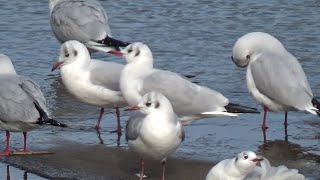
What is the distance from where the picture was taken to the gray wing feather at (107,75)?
9953 millimetres

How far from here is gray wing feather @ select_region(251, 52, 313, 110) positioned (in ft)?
31.6

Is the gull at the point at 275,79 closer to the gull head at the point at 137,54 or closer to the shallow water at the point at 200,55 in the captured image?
the shallow water at the point at 200,55

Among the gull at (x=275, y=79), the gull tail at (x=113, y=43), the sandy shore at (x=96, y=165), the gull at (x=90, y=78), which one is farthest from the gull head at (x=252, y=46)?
the gull tail at (x=113, y=43)

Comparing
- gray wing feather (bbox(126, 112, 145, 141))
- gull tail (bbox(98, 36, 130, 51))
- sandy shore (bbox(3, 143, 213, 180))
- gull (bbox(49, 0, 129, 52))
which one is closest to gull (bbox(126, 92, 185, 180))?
gray wing feather (bbox(126, 112, 145, 141))

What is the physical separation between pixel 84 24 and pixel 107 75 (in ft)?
10.0

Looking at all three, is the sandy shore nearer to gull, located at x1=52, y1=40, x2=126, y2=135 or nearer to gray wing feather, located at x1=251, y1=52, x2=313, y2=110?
gull, located at x1=52, y1=40, x2=126, y2=135

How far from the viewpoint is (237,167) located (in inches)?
293

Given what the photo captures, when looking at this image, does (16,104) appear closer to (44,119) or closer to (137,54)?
(44,119)

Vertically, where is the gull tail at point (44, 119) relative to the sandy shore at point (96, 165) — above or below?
above

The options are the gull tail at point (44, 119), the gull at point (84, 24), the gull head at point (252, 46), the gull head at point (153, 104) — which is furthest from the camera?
the gull at point (84, 24)

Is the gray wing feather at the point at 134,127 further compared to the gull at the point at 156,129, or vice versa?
the gray wing feather at the point at 134,127

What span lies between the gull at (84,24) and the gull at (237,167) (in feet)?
17.5

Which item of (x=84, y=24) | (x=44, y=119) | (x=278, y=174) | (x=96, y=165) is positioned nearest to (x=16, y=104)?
(x=44, y=119)

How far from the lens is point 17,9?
628 inches
